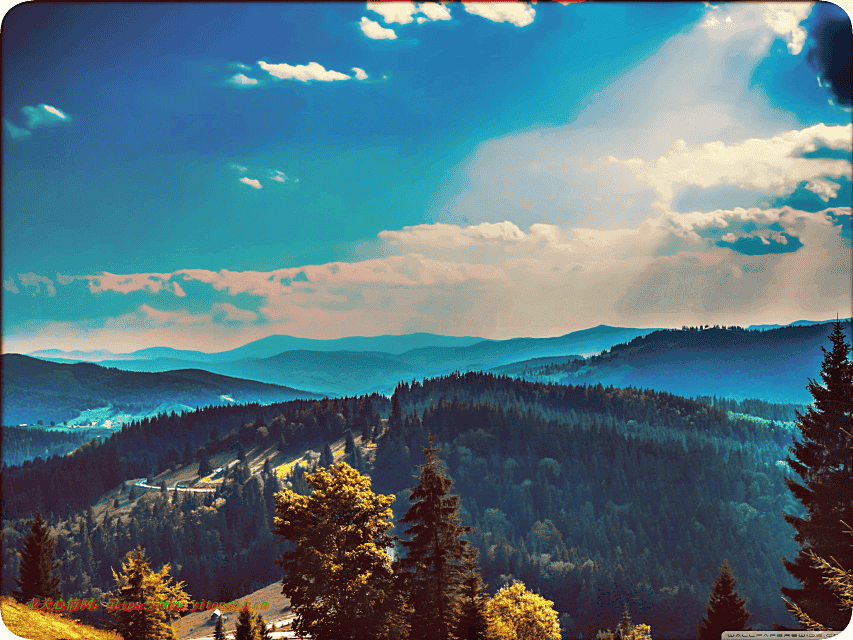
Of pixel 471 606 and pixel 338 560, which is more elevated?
pixel 338 560

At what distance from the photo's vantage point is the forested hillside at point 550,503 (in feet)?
380

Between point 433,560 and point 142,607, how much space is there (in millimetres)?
12309

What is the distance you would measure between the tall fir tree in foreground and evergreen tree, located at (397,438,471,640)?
1150 centimetres

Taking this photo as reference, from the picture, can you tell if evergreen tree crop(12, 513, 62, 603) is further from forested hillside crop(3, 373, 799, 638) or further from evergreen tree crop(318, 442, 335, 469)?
evergreen tree crop(318, 442, 335, 469)

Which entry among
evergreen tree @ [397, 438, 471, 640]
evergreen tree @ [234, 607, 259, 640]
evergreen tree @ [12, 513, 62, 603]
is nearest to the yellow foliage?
evergreen tree @ [397, 438, 471, 640]

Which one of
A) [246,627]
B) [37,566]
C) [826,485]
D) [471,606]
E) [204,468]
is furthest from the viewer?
[204,468]

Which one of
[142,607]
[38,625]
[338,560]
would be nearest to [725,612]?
[338,560]

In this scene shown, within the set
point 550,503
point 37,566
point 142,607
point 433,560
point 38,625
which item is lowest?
point 550,503

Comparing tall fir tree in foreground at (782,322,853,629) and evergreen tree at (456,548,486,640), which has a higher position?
tall fir tree in foreground at (782,322,853,629)

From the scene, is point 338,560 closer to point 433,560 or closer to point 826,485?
point 433,560

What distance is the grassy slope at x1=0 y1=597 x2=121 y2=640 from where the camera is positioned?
13.5 meters

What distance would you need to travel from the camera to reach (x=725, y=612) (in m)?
28.7

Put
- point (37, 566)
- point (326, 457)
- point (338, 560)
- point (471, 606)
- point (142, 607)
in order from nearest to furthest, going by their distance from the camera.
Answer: point (338, 560) < point (471, 606) < point (142, 607) < point (37, 566) < point (326, 457)

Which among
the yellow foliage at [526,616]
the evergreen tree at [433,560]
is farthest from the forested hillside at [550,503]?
the evergreen tree at [433,560]
